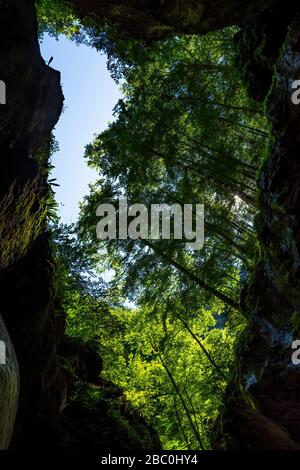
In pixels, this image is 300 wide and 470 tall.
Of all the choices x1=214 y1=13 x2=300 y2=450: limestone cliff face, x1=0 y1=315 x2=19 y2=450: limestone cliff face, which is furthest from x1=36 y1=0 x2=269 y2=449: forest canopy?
x1=0 y1=315 x2=19 y2=450: limestone cliff face

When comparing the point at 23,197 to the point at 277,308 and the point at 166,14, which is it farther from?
the point at 277,308

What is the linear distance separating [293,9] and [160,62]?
4118 mm

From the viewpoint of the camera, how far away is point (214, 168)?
Answer: 28.5 ft

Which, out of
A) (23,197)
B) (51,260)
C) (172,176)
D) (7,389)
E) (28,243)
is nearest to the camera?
(7,389)

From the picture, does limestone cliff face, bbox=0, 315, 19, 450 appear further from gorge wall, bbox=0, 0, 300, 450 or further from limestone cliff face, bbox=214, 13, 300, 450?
limestone cliff face, bbox=214, 13, 300, 450

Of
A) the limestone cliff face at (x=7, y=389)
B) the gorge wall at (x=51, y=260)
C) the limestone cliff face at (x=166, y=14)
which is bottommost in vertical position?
the limestone cliff face at (x=7, y=389)

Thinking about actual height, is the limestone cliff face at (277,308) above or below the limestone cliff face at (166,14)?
below

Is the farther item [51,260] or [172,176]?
[172,176]

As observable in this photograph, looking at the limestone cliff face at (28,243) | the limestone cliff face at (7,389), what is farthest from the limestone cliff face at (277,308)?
the limestone cliff face at (7,389)

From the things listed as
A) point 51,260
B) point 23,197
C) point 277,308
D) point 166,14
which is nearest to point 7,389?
point 23,197

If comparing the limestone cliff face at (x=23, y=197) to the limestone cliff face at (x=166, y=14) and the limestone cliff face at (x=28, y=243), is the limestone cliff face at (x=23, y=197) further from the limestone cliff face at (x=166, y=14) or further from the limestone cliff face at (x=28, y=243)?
the limestone cliff face at (x=166, y=14)
